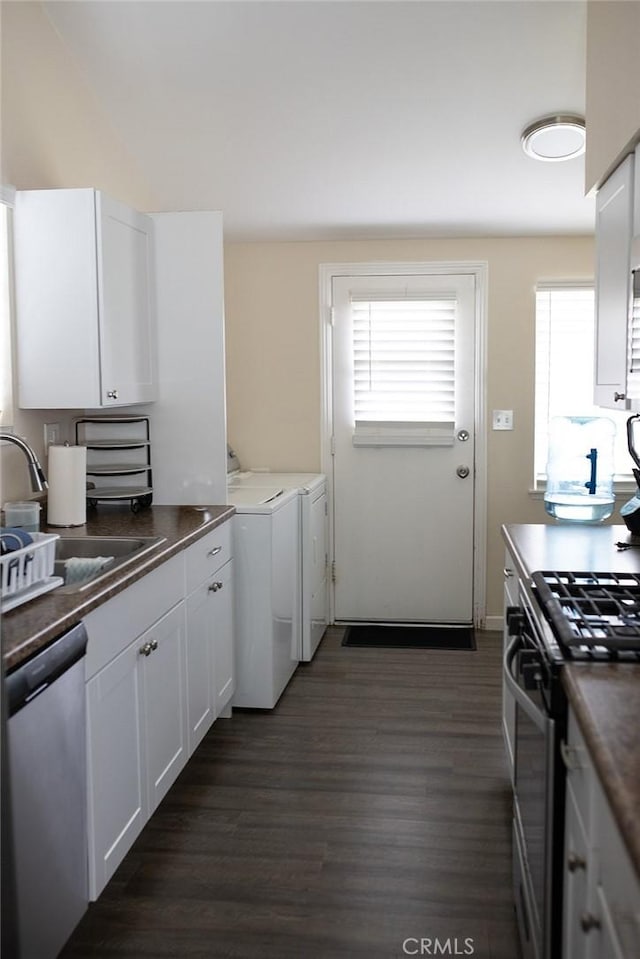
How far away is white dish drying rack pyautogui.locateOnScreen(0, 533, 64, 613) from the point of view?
2029 millimetres

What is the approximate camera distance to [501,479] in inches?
193

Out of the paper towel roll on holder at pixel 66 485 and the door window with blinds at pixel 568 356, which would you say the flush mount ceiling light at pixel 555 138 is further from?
the paper towel roll on holder at pixel 66 485

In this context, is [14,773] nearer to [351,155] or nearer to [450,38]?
[450,38]

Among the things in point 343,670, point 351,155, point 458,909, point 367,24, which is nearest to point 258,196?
point 351,155

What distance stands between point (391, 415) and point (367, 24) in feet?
7.12

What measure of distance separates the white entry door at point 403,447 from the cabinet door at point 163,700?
2.25 m

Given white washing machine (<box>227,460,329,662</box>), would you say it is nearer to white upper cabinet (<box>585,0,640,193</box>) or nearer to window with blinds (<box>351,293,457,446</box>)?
window with blinds (<box>351,293,457,446</box>)

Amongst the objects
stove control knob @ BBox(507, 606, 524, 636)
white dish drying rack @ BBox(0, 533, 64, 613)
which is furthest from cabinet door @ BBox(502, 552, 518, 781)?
white dish drying rack @ BBox(0, 533, 64, 613)

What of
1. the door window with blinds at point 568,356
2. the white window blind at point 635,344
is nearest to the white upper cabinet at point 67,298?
the white window blind at point 635,344

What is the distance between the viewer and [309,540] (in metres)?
4.37

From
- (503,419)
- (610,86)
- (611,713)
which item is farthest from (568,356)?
(611,713)

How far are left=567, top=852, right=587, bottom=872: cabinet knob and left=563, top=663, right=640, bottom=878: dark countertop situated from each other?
236 millimetres

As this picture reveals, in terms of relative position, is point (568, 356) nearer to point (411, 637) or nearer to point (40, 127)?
point (411, 637)

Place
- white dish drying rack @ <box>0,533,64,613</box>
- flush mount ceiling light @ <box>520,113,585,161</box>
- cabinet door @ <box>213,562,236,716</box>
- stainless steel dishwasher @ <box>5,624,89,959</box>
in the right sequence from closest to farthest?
stainless steel dishwasher @ <box>5,624,89,959</box>, white dish drying rack @ <box>0,533,64,613</box>, cabinet door @ <box>213,562,236,716</box>, flush mount ceiling light @ <box>520,113,585,161</box>
